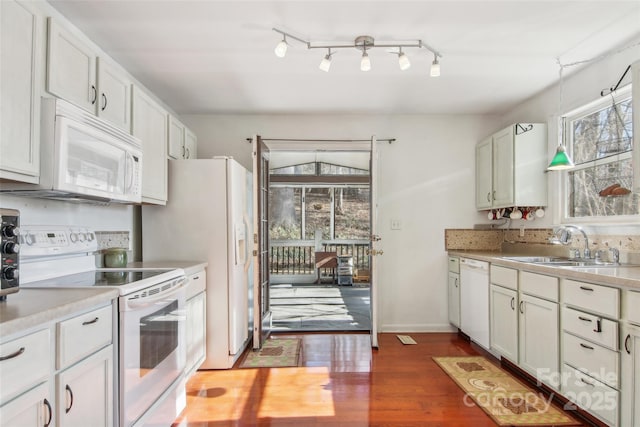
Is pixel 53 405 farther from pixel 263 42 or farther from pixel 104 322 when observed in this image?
pixel 263 42

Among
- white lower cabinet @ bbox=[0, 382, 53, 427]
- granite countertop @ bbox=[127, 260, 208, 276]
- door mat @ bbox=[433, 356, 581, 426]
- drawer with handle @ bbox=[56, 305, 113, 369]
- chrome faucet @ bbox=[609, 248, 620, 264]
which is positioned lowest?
door mat @ bbox=[433, 356, 581, 426]

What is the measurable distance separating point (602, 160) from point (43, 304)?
3.56 m

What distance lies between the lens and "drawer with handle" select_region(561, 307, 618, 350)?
6.23ft

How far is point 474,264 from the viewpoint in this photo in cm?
342

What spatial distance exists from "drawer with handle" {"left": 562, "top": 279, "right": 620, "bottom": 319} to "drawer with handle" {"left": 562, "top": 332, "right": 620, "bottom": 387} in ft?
0.64

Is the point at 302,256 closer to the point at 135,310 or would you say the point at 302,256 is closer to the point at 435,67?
the point at 435,67

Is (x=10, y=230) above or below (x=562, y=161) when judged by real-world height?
below

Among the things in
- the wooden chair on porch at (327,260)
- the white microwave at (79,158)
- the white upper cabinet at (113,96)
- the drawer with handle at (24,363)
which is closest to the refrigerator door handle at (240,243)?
the white microwave at (79,158)

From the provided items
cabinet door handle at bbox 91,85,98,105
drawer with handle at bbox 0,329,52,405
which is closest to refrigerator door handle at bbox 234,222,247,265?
cabinet door handle at bbox 91,85,98,105

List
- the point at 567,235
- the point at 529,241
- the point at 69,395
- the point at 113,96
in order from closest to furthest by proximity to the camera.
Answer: the point at 69,395 → the point at 113,96 → the point at 567,235 → the point at 529,241

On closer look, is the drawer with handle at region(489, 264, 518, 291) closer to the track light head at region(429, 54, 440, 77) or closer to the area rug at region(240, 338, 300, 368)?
the track light head at region(429, 54, 440, 77)

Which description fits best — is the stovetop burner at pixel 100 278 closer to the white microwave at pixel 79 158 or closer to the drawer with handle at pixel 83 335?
the drawer with handle at pixel 83 335

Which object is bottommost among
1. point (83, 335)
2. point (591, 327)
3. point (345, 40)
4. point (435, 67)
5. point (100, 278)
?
point (591, 327)

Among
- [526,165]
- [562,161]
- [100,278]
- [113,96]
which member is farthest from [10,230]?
[526,165]
